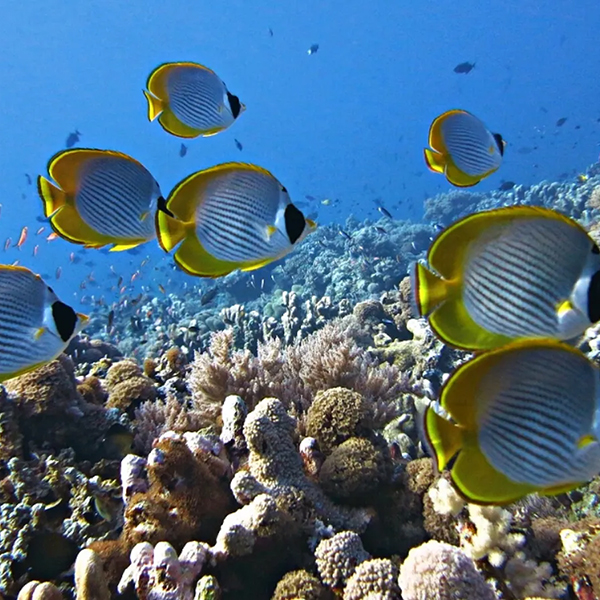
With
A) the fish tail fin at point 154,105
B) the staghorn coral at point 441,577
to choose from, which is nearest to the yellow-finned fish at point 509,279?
the staghorn coral at point 441,577

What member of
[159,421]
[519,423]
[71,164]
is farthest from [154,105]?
[519,423]

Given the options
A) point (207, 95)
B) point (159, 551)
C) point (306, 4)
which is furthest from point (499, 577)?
point (306, 4)

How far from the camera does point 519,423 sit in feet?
4.13

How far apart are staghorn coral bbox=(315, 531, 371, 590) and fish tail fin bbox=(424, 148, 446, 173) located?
2.71 meters

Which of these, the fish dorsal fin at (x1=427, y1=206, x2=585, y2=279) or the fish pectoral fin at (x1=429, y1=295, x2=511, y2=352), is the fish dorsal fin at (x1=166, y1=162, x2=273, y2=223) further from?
the fish pectoral fin at (x1=429, y1=295, x2=511, y2=352)

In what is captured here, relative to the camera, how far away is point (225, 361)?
16.1 ft

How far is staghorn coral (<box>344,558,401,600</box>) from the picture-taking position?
8.05ft

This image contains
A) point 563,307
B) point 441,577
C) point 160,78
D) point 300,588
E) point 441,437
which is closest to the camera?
point 441,437

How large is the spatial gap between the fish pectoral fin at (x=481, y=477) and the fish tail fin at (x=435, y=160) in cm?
279

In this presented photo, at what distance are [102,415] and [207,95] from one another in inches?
115

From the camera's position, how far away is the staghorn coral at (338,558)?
2.73 m

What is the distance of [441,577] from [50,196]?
2.68 m

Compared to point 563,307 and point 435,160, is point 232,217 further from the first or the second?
point 435,160

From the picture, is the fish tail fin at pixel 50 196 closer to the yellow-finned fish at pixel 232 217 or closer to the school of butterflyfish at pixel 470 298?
the school of butterflyfish at pixel 470 298
